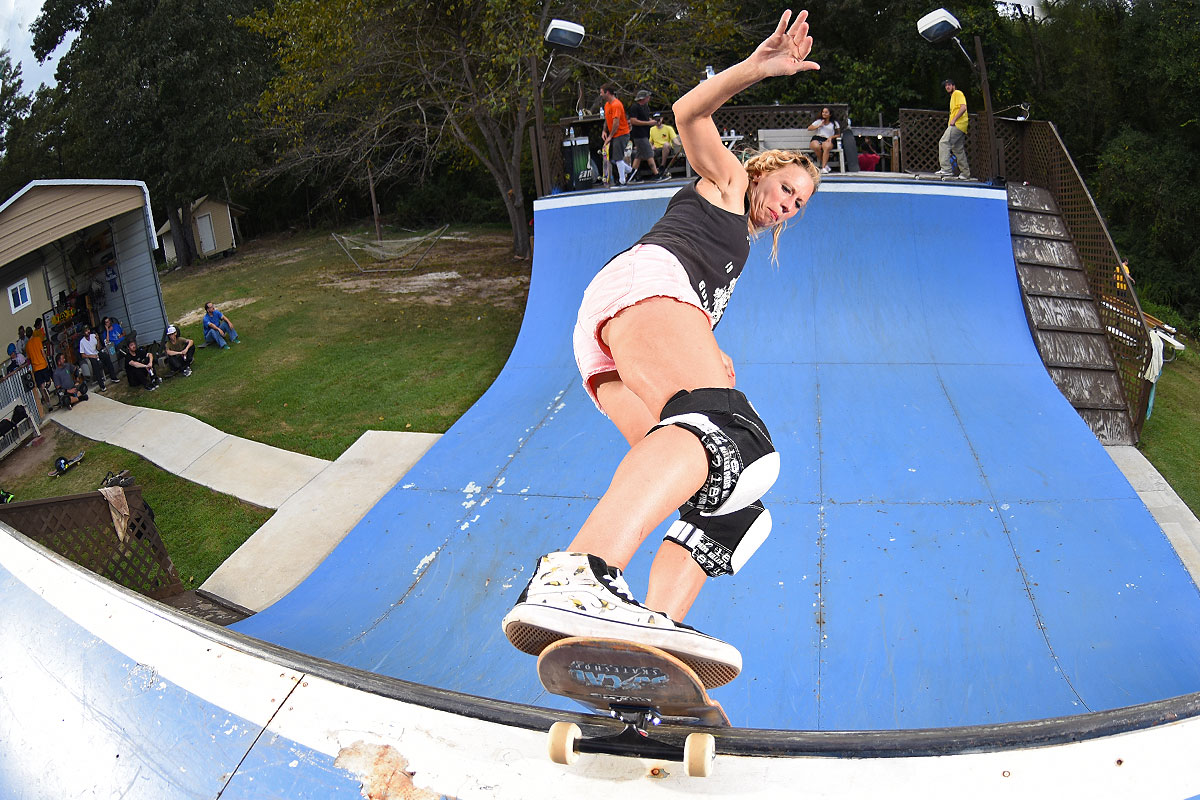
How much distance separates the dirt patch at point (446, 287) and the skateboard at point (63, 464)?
6.51 meters

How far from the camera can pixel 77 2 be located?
75.5 ft

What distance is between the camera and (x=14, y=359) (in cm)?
1055

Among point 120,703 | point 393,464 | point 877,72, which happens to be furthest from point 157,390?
point 877,72

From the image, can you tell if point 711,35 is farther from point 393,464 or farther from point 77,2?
point 77,2

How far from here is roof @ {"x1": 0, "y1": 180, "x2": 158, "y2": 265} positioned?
9.70 meters

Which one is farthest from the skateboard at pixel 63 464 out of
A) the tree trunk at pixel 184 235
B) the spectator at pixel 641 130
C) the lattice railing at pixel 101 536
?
the tree trunk at pixel 184 235

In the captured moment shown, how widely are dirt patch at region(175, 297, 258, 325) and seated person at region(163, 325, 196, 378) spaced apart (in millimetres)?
3244

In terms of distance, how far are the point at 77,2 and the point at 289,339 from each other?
16733 mm

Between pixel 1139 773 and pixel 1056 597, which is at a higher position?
pixel 1139 773

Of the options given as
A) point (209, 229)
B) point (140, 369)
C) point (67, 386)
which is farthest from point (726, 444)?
point (209, 229)

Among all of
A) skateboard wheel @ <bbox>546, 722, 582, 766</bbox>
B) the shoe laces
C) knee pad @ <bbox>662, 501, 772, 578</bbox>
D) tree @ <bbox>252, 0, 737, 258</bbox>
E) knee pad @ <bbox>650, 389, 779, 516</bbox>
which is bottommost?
skateboard wheel @ <bbox>546, 722, 582, 766</bbox>

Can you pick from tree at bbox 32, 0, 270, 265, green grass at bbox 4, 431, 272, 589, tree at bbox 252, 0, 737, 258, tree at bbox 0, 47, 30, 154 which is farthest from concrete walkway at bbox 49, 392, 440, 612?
tree at bbox 0, 47, 30, 154

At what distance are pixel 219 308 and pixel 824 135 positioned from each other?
1167 centimetres

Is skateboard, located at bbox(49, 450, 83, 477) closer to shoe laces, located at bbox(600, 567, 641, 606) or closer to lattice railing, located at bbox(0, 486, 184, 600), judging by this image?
lattice railing, located at bbox(0, 486, 184, 600)
